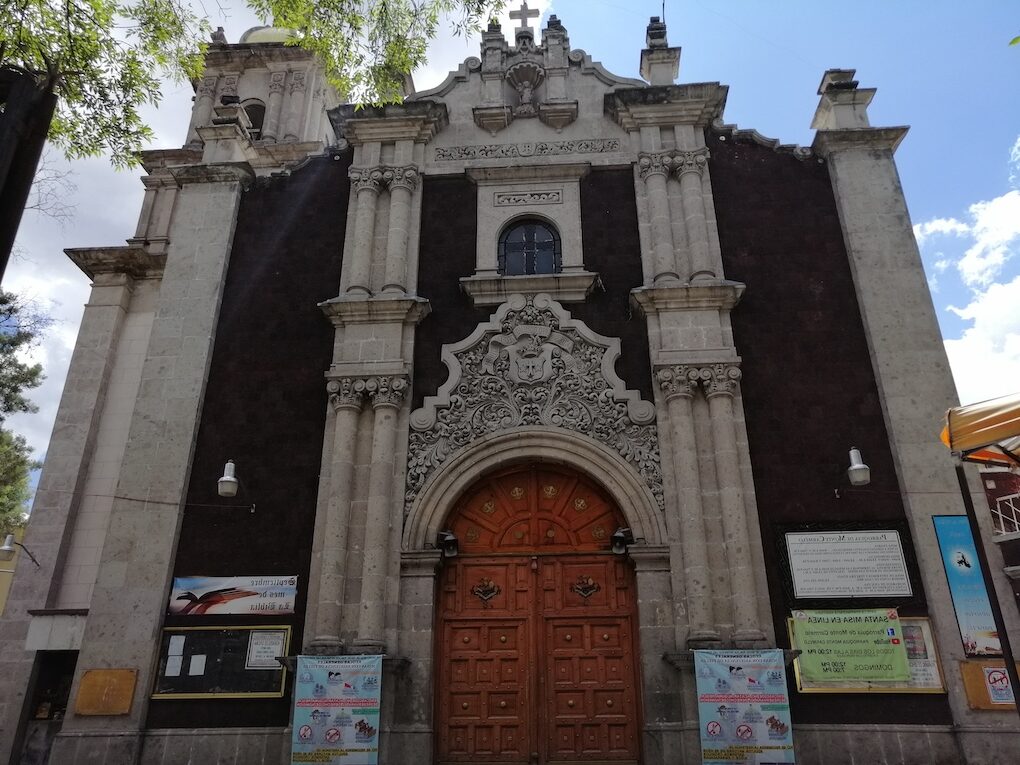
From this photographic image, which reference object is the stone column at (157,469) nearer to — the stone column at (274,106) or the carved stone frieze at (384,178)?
the carved stone frieze at (384,178)

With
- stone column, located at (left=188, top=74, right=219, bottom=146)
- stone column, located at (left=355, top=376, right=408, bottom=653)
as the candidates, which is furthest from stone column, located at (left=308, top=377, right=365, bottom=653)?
stone column, located at (left=188, top=74, right=219, bottom=146)

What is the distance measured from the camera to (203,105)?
24.1 m

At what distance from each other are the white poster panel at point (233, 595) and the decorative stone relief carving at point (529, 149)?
8485mm

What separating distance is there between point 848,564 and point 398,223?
9.40 meters

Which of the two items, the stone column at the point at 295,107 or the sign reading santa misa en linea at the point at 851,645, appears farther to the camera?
the stone column at the point at 295,107

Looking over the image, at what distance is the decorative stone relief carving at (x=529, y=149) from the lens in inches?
585

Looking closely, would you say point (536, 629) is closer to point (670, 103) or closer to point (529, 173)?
point (529, 173)

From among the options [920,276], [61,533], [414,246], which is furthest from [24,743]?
[920,276]

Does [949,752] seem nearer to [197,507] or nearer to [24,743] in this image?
[197,507]

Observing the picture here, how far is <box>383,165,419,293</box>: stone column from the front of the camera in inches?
537

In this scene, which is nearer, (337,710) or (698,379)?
(337,710)

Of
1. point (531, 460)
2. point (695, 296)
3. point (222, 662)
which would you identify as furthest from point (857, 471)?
point (222, 662)

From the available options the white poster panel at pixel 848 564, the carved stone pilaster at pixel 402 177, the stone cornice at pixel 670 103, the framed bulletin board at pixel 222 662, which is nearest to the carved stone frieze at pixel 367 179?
the carved stone pilaster at pixel 402 177

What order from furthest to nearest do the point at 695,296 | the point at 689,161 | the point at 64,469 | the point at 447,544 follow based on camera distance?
the point at 64,469 → the point at 689,161 → the point at 695,296 → the point at 447,544
